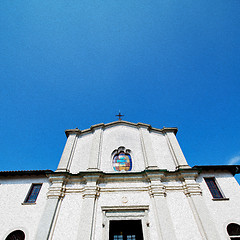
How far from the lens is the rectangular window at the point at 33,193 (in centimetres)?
943

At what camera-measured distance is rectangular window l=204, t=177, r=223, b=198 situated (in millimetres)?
9414

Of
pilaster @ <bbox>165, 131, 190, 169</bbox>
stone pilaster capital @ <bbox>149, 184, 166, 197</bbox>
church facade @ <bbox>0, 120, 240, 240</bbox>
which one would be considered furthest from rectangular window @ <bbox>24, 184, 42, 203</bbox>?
pilaster @ <bbox>165, 131, 190, 169</bbox>

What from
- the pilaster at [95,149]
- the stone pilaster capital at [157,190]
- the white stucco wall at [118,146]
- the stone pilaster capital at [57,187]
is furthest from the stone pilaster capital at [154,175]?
the stone pilaster capital at [57,187]

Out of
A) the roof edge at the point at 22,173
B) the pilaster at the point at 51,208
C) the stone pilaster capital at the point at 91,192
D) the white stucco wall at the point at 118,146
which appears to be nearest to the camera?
the pilaster at the point at 51,208

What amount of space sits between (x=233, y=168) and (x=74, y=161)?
491 inches

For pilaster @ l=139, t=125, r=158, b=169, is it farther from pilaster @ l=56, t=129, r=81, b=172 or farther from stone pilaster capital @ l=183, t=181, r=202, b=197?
pilaster @ l=56, t=129, r=81, b=172

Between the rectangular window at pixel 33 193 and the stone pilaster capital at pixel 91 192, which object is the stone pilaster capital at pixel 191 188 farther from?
the rectangular window at pixel 33 193

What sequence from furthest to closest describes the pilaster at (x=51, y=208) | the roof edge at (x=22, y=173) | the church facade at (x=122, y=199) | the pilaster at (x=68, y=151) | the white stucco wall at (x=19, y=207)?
the pilaster at (x=68, y=151) → the roof edge at (x=22, y=173) → the white stucco wall at (x=19, y=207) → the church facade at (x=122, y=199) → the pilaster at (x=51, y=208)

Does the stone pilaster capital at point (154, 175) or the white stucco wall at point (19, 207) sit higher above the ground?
the stone pilaster capital at point (154, 175)

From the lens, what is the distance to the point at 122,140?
41.8 feet

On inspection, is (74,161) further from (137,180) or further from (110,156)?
(137,180)

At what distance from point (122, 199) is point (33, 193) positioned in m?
6.42

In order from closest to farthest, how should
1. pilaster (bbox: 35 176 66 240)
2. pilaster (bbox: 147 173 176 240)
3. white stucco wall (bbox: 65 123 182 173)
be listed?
pilaster (bbox: 147 173 176 240) → pilaster (bbox: 35 176 66 240) → white stucco wall (bbox: 65 123 182 173)

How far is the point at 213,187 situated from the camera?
32.1 ft
